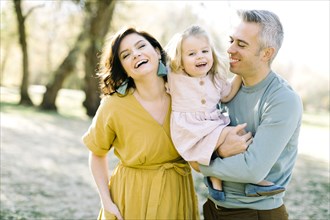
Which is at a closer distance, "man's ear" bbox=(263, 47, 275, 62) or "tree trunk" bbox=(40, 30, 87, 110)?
"man's ear" bbox=(263, 47, 275, 62)

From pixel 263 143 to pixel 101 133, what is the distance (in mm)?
966

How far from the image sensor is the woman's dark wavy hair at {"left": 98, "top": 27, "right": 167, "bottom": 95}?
2559mm

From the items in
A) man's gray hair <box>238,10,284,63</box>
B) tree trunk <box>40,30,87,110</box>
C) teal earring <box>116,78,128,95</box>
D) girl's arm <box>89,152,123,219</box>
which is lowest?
tree trunk <box>40,30,87,110</box>

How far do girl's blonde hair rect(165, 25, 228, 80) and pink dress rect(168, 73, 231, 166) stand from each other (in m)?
0.04

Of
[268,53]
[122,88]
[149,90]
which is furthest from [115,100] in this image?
[268,53]

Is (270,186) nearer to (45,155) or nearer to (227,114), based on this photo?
(227,114)

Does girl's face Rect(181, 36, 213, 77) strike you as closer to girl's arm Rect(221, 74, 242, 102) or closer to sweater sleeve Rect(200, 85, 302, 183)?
girl's arm Rect(221, 74, 242, 102)

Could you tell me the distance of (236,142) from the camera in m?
2.24

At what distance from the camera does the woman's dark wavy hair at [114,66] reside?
8.39 ft

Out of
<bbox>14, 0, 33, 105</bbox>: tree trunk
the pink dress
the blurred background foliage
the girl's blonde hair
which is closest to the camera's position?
the pink dress

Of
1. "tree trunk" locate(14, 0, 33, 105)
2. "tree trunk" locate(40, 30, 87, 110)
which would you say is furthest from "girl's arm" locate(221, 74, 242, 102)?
"tree trunk" locate(14, 0, 33, 105)

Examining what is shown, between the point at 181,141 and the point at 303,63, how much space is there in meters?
34.9

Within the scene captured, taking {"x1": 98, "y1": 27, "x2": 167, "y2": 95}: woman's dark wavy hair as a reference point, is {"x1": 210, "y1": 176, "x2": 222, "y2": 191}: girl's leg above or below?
below

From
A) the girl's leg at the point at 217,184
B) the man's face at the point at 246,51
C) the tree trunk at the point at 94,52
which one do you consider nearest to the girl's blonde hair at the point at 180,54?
the man's face at the point at 246,51
